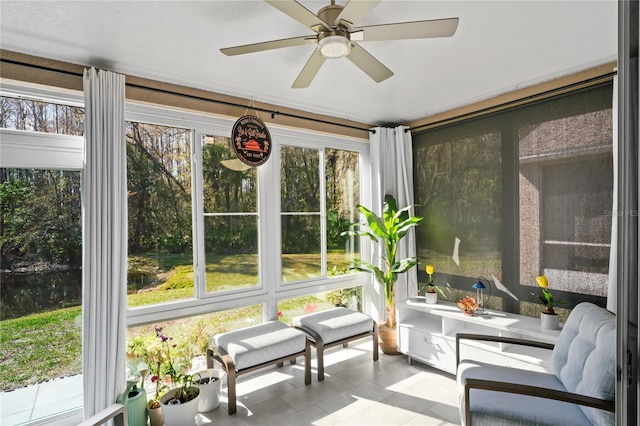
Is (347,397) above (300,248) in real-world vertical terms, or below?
below

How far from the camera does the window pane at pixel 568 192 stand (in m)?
2.71

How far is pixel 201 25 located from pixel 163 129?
1238 millimetres

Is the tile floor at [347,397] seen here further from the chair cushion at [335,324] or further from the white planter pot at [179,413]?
the chair cushion at [335,324]

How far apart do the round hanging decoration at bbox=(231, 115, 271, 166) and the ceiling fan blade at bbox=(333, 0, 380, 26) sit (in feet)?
5.32

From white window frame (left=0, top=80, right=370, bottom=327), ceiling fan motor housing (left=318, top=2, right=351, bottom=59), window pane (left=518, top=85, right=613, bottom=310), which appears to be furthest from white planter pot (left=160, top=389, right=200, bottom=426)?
window pane (left=518, top=85, right=613, bottom=310)

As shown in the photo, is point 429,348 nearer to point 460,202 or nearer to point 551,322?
point 551,322

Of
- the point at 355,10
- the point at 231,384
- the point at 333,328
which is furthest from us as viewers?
the point at 333,328

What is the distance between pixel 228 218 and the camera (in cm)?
332

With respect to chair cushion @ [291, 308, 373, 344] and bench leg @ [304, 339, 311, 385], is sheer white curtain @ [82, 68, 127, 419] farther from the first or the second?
chair cushion @ [291, 308, 373, 344]

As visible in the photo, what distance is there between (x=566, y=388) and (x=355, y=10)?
7.76 ft

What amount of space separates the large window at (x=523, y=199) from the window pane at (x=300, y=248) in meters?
1.26

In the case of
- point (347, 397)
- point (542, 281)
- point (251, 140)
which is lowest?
point (347, 397)

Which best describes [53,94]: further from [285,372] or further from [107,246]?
[285,372]

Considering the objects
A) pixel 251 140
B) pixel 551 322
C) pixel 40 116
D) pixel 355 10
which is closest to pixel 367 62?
pixel 355 10
